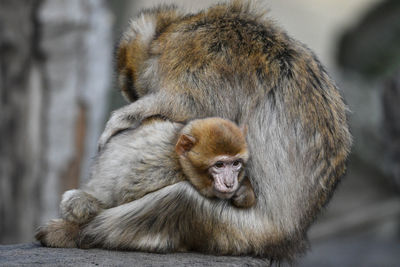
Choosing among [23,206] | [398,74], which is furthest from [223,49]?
[23,206]

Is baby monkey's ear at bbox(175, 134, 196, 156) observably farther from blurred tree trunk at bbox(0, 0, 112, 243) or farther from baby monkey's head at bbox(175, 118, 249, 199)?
blurred tree trunk at bbox(0, 0, 112, 243)

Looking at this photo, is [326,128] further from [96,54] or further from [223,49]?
[96,54]

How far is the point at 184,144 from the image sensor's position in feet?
13.0

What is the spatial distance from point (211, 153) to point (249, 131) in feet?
0.96

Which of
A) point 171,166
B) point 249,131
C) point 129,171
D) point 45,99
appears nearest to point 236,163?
point 249,131

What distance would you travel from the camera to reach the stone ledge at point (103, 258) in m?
3.76

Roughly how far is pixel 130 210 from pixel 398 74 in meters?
4.82

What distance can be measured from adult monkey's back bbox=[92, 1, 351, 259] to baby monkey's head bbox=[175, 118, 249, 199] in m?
0.10

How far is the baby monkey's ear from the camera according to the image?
13.0 feet

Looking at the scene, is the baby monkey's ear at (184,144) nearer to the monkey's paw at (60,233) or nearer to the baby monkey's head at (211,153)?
the baby monkey's head at (211,153)

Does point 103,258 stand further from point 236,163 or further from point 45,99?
point 45,99

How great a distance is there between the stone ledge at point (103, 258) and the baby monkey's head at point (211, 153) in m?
0.41

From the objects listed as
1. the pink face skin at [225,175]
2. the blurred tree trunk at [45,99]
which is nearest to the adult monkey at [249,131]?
the pink face skin at [225,175]

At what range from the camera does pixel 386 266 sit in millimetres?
8469
